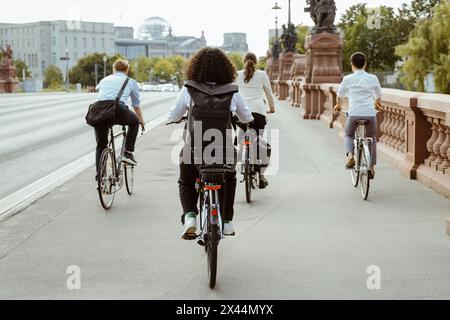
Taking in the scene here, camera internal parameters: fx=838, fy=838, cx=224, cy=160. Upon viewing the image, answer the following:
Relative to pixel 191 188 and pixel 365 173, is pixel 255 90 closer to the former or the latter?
pixel 365 173

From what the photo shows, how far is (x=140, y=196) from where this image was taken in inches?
419

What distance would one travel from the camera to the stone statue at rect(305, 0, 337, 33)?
2723 centimetres

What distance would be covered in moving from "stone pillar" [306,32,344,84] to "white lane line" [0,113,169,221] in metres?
13.9

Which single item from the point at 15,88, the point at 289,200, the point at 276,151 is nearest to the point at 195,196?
the point at 289,200

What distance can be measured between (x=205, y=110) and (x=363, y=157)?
4.46 m

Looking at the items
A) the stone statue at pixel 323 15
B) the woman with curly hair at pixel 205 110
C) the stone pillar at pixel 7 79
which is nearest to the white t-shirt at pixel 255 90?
the woman with curly hair at pixel 205 110

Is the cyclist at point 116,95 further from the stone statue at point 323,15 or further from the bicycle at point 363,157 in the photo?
the stone statue at point 323,15

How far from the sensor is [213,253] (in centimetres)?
589

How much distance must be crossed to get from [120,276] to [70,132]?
1744 cm

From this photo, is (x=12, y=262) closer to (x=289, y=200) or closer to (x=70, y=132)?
(x=289, y=200)

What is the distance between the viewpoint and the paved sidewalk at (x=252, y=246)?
5953mm

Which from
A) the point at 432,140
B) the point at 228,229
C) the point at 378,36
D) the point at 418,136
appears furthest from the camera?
the point at 378,36

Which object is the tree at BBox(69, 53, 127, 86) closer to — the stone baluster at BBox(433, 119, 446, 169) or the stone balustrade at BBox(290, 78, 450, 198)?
the stone balustrade at BBox(290, 78, 450, 198)

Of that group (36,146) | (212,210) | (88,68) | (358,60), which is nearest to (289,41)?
(36,146)
